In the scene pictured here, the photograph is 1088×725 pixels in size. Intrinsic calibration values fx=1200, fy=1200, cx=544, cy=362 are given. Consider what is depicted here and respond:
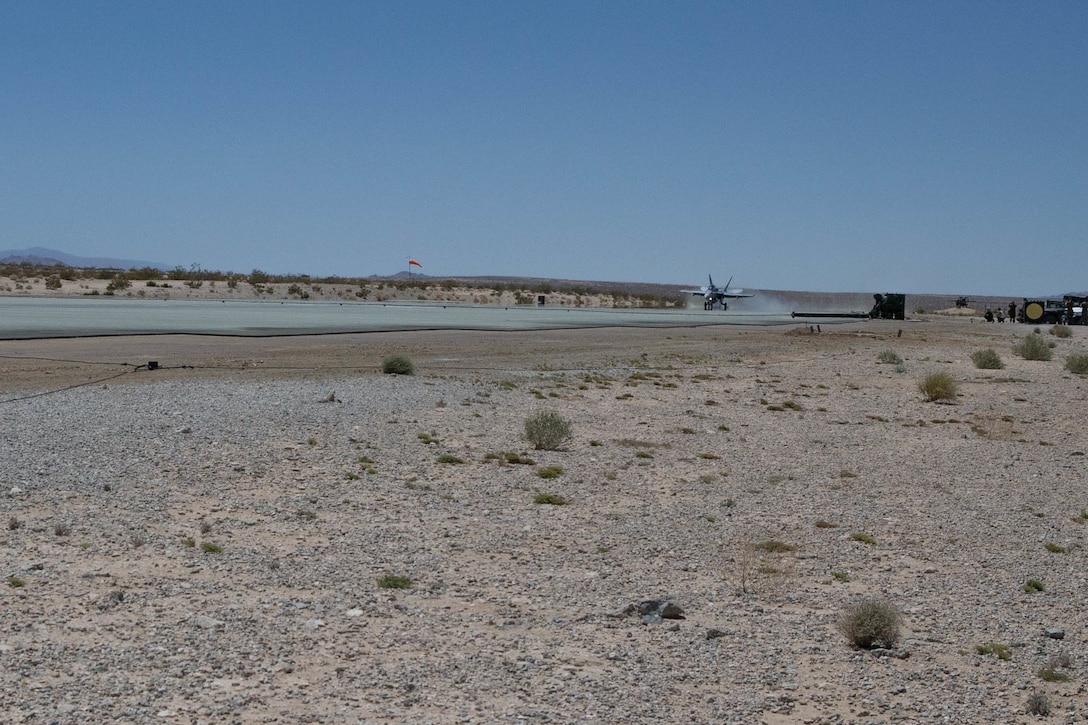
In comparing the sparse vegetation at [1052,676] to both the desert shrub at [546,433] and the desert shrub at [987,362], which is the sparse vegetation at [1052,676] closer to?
the desert shrub at [546,433]

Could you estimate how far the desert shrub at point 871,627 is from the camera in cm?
795

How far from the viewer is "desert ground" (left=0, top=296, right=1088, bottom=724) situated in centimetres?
691

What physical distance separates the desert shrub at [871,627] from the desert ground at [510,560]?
0.30 feet

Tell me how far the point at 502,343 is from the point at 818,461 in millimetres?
22307

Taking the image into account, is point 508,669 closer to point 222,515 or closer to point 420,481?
point 222,515

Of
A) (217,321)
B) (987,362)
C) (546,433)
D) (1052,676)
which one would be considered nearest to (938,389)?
(987,362)

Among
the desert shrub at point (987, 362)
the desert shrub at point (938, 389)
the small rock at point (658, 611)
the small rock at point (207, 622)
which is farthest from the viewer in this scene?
the desert shrub at point (987, 362)

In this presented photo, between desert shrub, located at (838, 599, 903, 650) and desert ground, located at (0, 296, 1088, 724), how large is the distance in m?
0.09

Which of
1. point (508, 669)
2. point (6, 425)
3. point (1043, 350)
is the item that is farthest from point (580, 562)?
point (1043, 350)

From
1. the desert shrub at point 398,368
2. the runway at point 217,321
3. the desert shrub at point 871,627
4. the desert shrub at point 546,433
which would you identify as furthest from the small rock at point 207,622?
the runway at point 217,321

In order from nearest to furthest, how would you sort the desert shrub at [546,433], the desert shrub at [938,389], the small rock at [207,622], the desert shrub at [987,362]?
the small rock at [207,622], the desert shrub at [546,433], the desert shrub at [938,389], the desert shrub at [987,362]

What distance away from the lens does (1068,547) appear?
11305mm

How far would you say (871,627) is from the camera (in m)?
7.93

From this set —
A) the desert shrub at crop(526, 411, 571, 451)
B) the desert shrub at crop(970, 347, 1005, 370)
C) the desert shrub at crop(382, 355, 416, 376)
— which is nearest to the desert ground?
the desert shrub at crop(526, 411, 571, 451)
